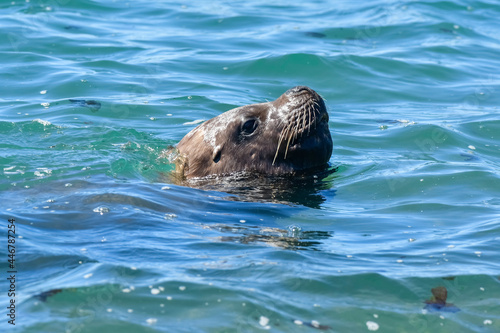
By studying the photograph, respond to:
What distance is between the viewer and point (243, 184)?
7.80 m

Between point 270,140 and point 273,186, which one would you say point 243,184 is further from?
point 270,140

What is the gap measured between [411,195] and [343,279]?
9.60 ft

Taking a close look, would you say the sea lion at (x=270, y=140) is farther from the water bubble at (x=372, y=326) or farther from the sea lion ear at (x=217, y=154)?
the water bubble at (x=372, y=326)

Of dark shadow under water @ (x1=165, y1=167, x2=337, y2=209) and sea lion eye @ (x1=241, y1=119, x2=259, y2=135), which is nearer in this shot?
dark shadow under water @ (x1=165, y1=167, x2=337, y2=209)

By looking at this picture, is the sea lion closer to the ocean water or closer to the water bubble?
the ocean water

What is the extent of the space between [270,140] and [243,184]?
1.73 ft

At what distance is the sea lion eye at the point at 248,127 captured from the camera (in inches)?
Answer: 315

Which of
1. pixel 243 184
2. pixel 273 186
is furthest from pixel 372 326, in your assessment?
pixel 243 184

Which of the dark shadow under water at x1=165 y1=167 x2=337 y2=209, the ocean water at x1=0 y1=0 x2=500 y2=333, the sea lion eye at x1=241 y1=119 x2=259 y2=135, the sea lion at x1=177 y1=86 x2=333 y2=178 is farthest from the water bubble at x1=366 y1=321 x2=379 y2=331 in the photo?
the sea lion eye at x1=241 y1=119 x2=259 y2=135

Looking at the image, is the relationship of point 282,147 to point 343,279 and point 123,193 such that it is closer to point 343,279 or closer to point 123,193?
point 123,193

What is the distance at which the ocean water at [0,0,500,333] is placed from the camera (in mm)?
4965

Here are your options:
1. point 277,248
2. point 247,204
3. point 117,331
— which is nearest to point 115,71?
point 247,204

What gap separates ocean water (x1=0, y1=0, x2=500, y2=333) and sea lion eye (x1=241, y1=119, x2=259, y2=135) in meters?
0.62

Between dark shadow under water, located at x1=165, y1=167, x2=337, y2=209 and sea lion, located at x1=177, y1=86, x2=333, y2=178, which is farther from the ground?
sea lion, located at x1=177, y1=86, x2=333, y2=178
